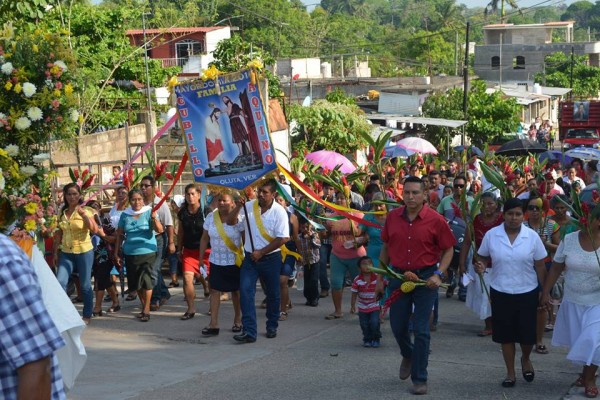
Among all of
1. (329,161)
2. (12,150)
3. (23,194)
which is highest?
(12,150)

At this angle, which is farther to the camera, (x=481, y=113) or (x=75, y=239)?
(x=481, y=113)

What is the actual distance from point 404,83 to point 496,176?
41475 mm

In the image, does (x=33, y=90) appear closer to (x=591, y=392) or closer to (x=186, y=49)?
(x=591, y=392)

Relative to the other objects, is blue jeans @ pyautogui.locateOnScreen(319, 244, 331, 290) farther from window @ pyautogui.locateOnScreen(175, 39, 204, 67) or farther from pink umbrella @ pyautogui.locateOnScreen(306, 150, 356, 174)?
window @ pyautogui.locateOnScreen(175, 39, 204, 67)

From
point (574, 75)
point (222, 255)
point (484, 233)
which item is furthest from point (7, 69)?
point (574, 75)

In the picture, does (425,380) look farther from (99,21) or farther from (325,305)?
(99,21)

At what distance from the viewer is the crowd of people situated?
8.14 metres

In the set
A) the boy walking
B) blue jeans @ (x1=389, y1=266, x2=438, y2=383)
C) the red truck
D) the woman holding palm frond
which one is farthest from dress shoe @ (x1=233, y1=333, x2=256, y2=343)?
the red truck

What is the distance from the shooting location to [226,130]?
10633 millimetres

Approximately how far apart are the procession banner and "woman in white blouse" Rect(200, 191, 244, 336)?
39 cm

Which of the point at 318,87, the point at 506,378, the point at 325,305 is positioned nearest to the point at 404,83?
the point at 318,87

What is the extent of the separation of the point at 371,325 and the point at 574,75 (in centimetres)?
6896

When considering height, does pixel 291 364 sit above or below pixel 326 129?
below

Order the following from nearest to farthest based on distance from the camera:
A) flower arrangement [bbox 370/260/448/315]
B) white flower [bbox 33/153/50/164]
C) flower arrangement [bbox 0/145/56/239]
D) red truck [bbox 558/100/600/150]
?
flower arrangement [bbox 0/145/56/239]
flower arrangement [bbox 370/260/448/315]
white flower [bbox 33/153/50/164]
red truck [bbox 558/100/600/150]
